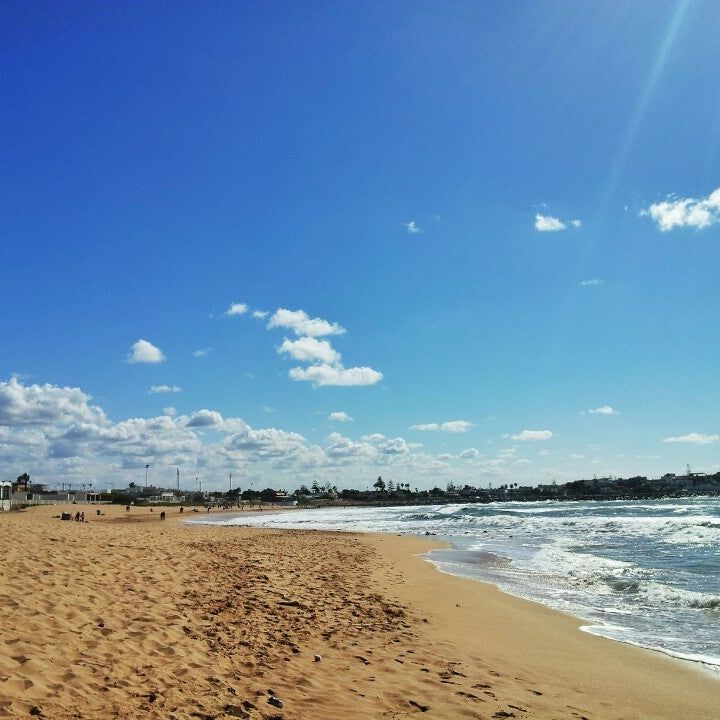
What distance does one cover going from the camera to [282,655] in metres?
7.65

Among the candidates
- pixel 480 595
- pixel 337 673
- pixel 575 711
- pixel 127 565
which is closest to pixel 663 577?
pixel 480 595

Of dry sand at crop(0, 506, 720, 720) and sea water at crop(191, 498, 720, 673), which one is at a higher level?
dry sand at crop(0, 506, 720, 720)

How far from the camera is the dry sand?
18.7ft

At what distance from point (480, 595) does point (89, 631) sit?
11.0 meters

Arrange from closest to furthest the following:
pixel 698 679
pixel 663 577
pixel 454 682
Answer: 1. pixel 454 682
2. pixel 698 679
3. pixel 663 577

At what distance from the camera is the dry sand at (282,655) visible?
5695mm

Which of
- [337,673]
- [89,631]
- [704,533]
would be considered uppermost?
[89,631]

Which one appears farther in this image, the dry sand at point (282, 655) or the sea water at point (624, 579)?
the sea water at point (624, 579)

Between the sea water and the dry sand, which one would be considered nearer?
the dry sand

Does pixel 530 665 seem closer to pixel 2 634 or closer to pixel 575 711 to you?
pixel 575 711

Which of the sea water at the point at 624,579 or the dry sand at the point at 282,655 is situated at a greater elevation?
the dry sand at the point at 282,655

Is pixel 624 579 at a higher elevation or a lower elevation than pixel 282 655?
lower

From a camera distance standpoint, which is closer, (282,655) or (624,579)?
(282,655)

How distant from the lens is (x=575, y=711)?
6.46 metres
